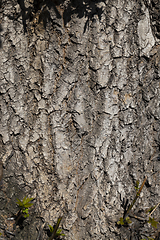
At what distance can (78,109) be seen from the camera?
68.8 inches

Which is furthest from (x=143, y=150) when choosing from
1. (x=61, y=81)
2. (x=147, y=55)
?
(x=61, y=81)

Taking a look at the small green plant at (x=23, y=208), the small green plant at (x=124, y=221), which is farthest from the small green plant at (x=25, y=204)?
the small green plant at (x=124, y=221)

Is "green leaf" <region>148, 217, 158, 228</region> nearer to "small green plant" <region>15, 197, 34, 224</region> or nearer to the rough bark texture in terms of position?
the rough bark texture

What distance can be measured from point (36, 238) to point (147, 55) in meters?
1.85

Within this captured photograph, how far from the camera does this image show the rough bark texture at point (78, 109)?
1.61 meters

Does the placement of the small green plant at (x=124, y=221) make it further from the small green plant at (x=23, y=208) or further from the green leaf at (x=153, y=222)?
the small green plant at (x=23, y=208)

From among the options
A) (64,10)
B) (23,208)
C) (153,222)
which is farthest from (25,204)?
(64,10)

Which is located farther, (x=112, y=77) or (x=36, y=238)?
(x=36, y=238)

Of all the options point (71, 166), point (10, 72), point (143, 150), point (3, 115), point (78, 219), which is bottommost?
point (78, 219)

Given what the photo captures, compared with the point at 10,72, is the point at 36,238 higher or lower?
lower

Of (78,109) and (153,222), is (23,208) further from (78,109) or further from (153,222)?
(153,222)

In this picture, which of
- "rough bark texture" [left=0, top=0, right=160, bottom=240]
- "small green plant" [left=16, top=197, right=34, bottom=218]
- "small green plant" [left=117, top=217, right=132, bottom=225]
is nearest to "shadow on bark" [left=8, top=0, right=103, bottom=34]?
"rough bark texture" [left=0, top=0, right=160, bottom=240]

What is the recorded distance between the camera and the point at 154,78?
1830 millimetres

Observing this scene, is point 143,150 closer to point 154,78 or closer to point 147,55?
point 154,78
